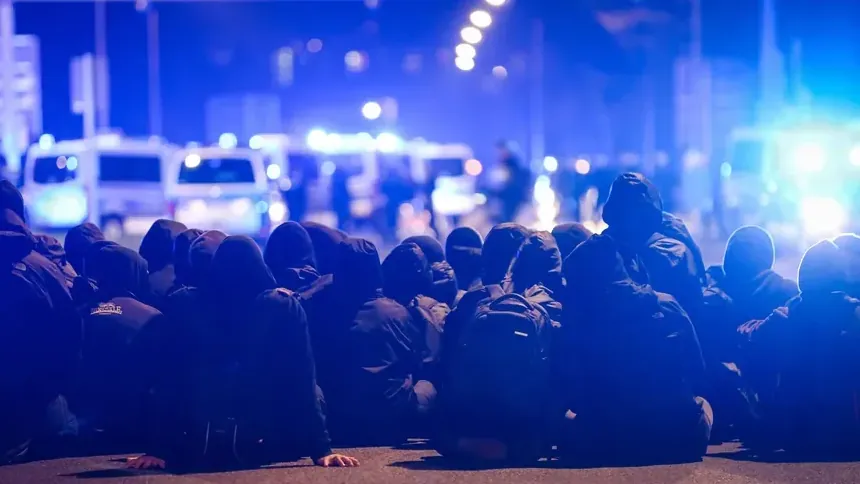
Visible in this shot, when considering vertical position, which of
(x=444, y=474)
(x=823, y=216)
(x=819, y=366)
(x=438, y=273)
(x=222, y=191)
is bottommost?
(x=444, y=474)

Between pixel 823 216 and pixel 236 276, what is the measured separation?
19194 millimetres

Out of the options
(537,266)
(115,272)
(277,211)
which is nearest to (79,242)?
(115,272)

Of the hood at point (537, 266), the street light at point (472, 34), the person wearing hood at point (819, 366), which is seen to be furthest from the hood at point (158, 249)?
the street light at point (472, 34)

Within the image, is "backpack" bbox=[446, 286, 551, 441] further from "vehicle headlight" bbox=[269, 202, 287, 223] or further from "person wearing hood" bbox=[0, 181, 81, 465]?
"vehicle headlight" bbox=[269, 202, 287, 223]

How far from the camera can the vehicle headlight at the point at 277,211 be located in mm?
23984

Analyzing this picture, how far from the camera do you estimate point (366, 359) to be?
795 centimetres

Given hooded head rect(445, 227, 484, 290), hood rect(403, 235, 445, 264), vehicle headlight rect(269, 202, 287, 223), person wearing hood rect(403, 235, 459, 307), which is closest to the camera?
person wearing hood rect(403, 235, 459, 307)

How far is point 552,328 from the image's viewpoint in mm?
7664

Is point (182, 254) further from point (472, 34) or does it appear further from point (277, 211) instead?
point (472, 34)

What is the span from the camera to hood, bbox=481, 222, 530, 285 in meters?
9.06

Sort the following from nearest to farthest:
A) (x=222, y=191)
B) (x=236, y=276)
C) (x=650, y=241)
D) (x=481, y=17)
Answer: (x=236, y=276) → (x=650, y=241) → (x=222, y=191) → (x=481, y=17)

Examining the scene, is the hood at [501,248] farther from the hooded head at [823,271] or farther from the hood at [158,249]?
the hood at [158,249]

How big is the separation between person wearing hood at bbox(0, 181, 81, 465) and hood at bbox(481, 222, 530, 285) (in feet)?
9.92

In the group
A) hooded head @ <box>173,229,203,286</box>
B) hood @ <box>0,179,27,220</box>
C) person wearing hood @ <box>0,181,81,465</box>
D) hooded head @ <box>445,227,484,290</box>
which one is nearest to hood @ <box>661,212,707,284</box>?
hooded head @ <box>445,227,484,290</box>
